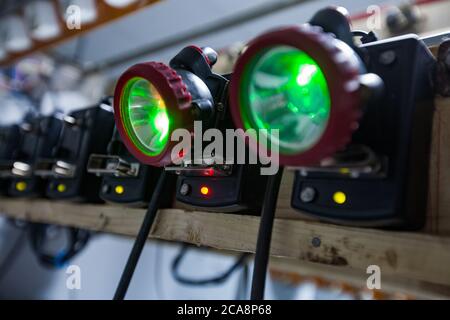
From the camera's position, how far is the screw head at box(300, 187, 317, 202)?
386 mm

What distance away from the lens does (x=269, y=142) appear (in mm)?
323

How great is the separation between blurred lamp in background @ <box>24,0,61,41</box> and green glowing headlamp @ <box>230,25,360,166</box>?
1.15 meters

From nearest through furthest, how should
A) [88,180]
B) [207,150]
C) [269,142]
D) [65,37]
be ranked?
[269,142] < [207,150] < [88,180] < [65,37]

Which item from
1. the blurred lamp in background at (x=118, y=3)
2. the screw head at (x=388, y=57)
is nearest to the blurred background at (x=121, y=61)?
the blurred lamp in background at (x=118, y=3)

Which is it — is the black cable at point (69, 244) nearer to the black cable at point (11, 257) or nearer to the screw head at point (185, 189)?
the black cable at point (11, 257)

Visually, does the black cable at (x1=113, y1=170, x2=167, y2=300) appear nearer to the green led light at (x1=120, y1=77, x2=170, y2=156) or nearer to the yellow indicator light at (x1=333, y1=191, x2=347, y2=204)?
the green led light at (x1=120, y1=77, x2=170, y2=156)

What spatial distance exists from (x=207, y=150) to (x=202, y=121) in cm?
4

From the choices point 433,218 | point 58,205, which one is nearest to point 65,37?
point 58,205

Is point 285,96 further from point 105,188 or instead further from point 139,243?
point 105,188

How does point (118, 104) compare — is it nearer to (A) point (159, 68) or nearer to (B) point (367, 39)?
(A) point (159, 68)

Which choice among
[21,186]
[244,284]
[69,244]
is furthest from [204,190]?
[69,244]

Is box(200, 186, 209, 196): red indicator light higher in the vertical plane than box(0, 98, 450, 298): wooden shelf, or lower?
higher

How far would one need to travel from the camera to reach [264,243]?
370 mm

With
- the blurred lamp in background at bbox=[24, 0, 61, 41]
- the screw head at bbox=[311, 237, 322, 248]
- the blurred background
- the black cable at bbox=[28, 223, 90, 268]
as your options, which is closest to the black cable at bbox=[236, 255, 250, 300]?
the blurred background
